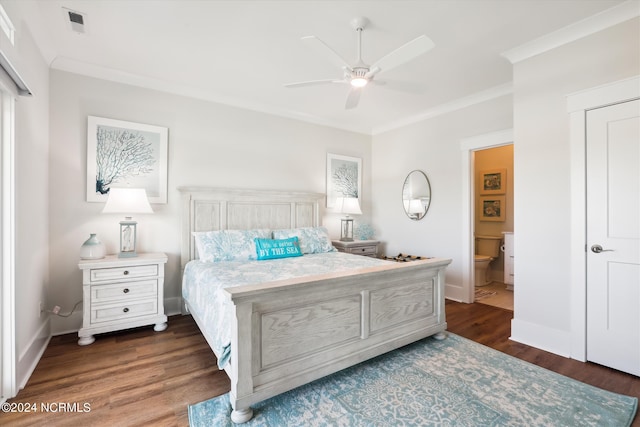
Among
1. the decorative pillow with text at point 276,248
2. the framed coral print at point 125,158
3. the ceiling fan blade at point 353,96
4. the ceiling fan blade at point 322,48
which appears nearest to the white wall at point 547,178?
the ceiling fan blade at point 353,96

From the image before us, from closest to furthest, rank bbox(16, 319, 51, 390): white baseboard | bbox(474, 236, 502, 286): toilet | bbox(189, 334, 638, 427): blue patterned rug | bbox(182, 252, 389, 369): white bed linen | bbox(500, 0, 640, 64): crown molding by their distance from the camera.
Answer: bbox(189, 334, 638, 427): blue patterned rug
bbox(182, 252, 389, 369): white bed linen
bbox(16, 319, 51, 390): white baseboard
bbox(500, 0, 640, 64): crown molding
bbox(474, 236, 502, 286): toilet

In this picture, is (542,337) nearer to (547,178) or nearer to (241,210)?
(547,178)

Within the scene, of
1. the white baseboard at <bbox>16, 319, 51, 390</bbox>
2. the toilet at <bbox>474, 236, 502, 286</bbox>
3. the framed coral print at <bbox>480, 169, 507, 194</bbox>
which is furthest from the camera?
the framed coral print at <bbox>480, 169, 507, 194</bbox>

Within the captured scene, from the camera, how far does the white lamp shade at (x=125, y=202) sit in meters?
2.80

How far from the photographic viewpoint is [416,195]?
4512 millimetres

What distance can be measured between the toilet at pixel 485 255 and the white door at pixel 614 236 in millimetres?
2367

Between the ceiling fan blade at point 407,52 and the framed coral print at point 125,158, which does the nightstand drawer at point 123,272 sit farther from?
the ceiling fan blade at point 407,52

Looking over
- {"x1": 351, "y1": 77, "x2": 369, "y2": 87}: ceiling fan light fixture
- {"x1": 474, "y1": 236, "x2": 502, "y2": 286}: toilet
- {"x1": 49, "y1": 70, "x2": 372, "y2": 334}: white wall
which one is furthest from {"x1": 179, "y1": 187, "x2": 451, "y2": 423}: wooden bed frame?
{"x1": 474, "y1": 236, "x2": 502, "y2": 286}: toilet

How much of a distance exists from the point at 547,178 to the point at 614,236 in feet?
2.12

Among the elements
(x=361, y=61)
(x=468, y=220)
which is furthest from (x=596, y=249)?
(x=361, y=61)

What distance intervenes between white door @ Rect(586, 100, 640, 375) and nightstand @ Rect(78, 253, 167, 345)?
151 inches

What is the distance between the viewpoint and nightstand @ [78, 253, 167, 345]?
105 inches

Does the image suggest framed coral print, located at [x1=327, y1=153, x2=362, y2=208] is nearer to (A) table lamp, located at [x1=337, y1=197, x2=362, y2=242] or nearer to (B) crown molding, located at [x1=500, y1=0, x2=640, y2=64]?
(A) table lamp, located at [x1=337, y1=197, x2=362, y2=242]

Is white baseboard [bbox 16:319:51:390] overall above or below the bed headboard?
below
